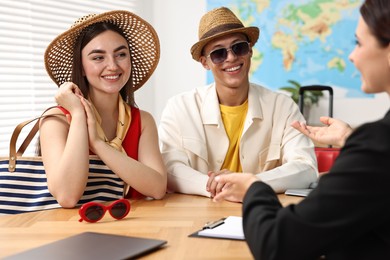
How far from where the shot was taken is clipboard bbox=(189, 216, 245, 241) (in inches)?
59.2

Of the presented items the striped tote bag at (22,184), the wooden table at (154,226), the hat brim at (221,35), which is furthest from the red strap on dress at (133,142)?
the hat brim at (221,35)

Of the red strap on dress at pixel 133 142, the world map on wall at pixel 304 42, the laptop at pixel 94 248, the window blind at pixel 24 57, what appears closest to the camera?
the laptop at pixel 94 248

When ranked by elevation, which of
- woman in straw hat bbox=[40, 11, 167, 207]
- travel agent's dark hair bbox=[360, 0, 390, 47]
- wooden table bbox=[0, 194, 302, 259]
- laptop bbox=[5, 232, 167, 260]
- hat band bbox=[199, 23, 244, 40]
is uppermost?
travel agent's dark hair bbox=[360, 0, 390, 47]

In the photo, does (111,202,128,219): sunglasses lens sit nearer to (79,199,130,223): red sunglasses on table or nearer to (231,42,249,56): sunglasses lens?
(79,199,130,223): red sunglasses on table

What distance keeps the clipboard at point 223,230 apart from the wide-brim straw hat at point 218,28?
127cm

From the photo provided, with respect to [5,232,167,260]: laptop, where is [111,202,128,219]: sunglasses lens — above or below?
below

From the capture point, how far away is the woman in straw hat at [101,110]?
2.05m

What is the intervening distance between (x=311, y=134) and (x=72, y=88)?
0.99m

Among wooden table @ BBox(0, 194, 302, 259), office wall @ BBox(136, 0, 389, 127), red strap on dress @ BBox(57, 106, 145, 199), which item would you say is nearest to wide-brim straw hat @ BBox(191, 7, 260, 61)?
red strap on dress @ BBox(57, 106, 145, 199)

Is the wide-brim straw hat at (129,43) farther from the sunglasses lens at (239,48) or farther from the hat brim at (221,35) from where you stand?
the sunglasses lens at (239,48)

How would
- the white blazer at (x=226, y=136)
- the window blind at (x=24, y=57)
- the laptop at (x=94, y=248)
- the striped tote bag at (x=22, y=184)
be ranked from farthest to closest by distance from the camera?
1. the window blind at (x=24, y=57)
2. the white blazer at (x=226, y=136)
3. the striped tote bag at (x=22, y=184)
4. the laptop at (x=94, y=248)

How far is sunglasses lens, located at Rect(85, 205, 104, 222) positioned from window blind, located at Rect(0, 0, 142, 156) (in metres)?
2.20

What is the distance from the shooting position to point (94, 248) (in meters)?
1.38

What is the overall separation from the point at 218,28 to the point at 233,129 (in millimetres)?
504
